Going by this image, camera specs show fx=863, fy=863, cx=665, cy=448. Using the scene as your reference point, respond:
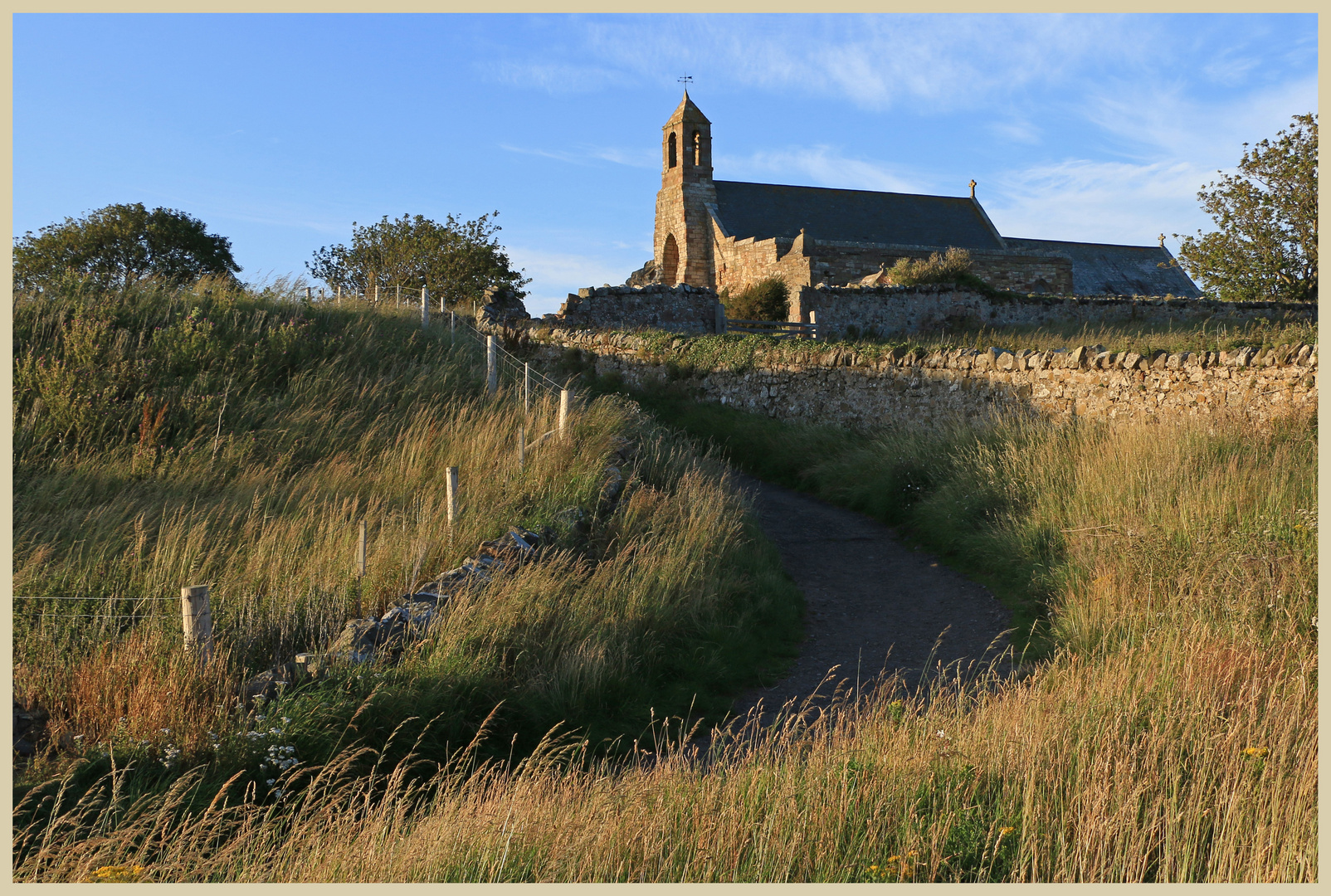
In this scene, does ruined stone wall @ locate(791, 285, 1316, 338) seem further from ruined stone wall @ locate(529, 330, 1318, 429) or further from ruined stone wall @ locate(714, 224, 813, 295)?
ruined stone wall @ locate(529, 330, 1318, 429)

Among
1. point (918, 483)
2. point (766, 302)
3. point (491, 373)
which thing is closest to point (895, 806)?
point (918, 483)

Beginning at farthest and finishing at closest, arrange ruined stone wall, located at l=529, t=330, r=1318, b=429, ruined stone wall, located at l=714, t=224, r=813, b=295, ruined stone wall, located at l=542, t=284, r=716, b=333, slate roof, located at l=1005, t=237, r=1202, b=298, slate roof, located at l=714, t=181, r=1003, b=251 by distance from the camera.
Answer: slate roof, located at l=1005, t=237, r=1202, b=298
slate roof, located at l=714, t=181, r=1003, b=251
ruined stone wall, located at l=714, t=224, r=813, b=295
ruined stone wall, located at l=542, t=284, r=716, b=333
ruined stone wall, located at l=529, t=330, r=1318, b=429

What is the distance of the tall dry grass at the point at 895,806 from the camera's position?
329cm

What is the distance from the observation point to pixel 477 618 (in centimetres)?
568

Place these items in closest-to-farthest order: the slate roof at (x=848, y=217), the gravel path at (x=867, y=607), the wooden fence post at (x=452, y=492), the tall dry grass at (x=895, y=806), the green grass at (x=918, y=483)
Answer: the tall dry grass at (x=895, y=806) → the gravel path at (x=867, y=607) → the wooden fence post at (x=452, y=492) → the green grass at (x=918, y=483) → the slate roof at (x=848, y=217)

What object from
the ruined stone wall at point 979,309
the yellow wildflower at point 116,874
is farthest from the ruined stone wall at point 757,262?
the yellow wildflower at point 116,874

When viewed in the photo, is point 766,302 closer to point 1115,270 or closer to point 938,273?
point 938,273

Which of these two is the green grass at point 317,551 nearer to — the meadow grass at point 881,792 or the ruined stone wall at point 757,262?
the meadow grass at point 881,792

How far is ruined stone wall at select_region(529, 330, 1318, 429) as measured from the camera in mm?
10773

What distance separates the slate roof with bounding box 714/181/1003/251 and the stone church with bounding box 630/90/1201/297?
0.06 meters

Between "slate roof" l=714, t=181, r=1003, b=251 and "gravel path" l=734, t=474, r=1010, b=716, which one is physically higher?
"slate roof" l=714, t=181, r=1003, b=251

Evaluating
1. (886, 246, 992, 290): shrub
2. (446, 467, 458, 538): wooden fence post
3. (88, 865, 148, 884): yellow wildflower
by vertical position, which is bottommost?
(88, 865, 148, 884): yellow wildflower

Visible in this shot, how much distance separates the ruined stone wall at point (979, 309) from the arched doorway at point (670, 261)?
15.3 meters

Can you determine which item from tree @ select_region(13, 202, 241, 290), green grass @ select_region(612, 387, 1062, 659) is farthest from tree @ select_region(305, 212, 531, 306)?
green grass @ select_region(612, 387, 1062, 659)
